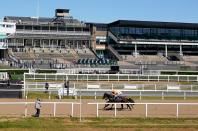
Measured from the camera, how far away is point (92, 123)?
19.3m

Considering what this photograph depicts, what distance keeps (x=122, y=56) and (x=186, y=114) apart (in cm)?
6177

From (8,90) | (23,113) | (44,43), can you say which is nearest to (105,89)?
(8,90)

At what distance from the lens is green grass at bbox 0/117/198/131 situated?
18.1m

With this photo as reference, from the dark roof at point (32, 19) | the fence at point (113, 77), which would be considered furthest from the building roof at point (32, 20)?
the fence at point (113, 77)

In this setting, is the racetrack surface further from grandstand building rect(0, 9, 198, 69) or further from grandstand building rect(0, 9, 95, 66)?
grandstand building rect(0, 9, 198, 69)

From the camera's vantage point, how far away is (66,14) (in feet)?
316

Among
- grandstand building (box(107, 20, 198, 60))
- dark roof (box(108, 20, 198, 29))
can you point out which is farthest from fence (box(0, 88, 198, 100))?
dark roof (box(108, 20, 198, 29))

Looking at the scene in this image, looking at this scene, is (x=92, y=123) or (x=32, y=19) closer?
(x=92, y=123)

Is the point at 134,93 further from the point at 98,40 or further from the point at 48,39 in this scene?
the point at 98,40

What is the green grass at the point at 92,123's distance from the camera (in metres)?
18.1

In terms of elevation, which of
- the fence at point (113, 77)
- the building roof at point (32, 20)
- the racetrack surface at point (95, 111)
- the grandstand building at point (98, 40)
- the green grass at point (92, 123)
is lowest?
the green grass at point (92, 123)

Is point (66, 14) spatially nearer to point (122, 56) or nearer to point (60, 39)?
point (60, 39)

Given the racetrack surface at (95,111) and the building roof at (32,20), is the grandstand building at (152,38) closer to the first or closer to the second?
the building roof at (32,20)

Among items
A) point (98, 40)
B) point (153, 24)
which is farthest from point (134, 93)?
point (153, 24)
